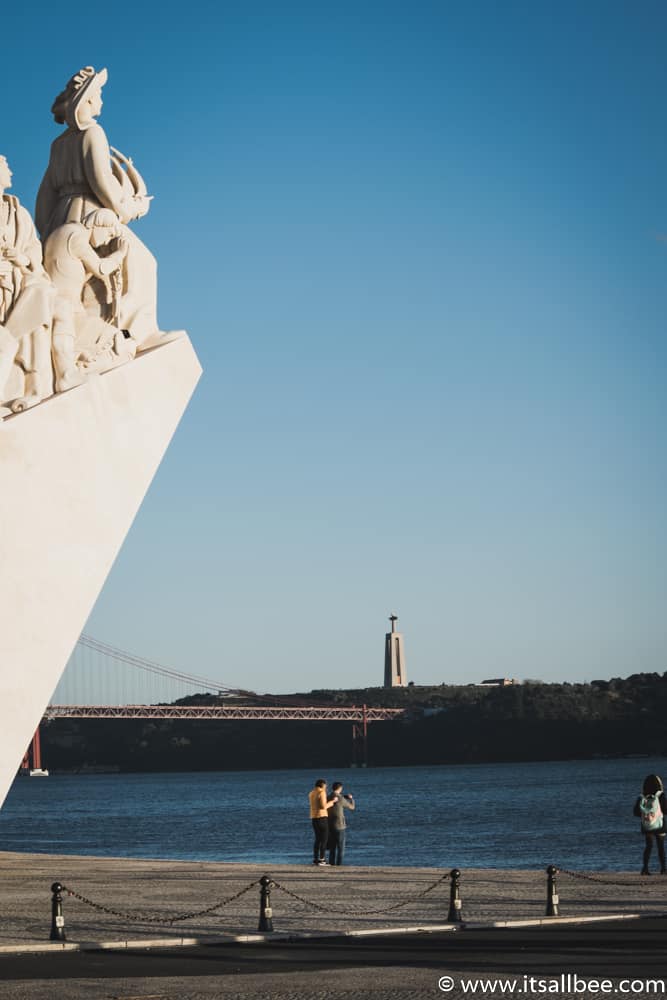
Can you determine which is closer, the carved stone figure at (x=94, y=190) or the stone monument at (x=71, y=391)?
the stone monument at (x=71, y=391)

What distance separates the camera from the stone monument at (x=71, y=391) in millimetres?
9547

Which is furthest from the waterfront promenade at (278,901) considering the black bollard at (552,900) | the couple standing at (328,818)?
the couple standing at (328,818)

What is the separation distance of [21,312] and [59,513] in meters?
1.42

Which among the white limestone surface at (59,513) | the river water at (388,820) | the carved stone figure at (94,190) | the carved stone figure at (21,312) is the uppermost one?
the carved stone figure at (94,190)

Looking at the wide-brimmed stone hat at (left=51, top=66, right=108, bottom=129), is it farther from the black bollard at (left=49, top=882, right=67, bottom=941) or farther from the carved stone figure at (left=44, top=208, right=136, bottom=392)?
the black bollard at (left=49, top=882, right=67, bottom=941)

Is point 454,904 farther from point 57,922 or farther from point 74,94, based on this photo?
point 74,94

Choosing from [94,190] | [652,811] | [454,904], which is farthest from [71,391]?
[652,811]

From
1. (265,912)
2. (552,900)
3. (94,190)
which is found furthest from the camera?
(94,190)

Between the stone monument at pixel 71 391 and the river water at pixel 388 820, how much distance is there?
28.5 feet

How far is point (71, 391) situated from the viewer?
9.95 meters

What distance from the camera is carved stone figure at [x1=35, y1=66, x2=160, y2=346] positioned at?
1108 cm

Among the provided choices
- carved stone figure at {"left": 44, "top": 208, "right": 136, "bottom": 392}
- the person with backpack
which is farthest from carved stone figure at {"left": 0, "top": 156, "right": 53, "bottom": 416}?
the person with backpack

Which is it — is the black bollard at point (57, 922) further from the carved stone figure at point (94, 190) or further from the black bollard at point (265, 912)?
the carved stone figure at point (94, 190)

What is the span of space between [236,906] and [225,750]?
5864cm
